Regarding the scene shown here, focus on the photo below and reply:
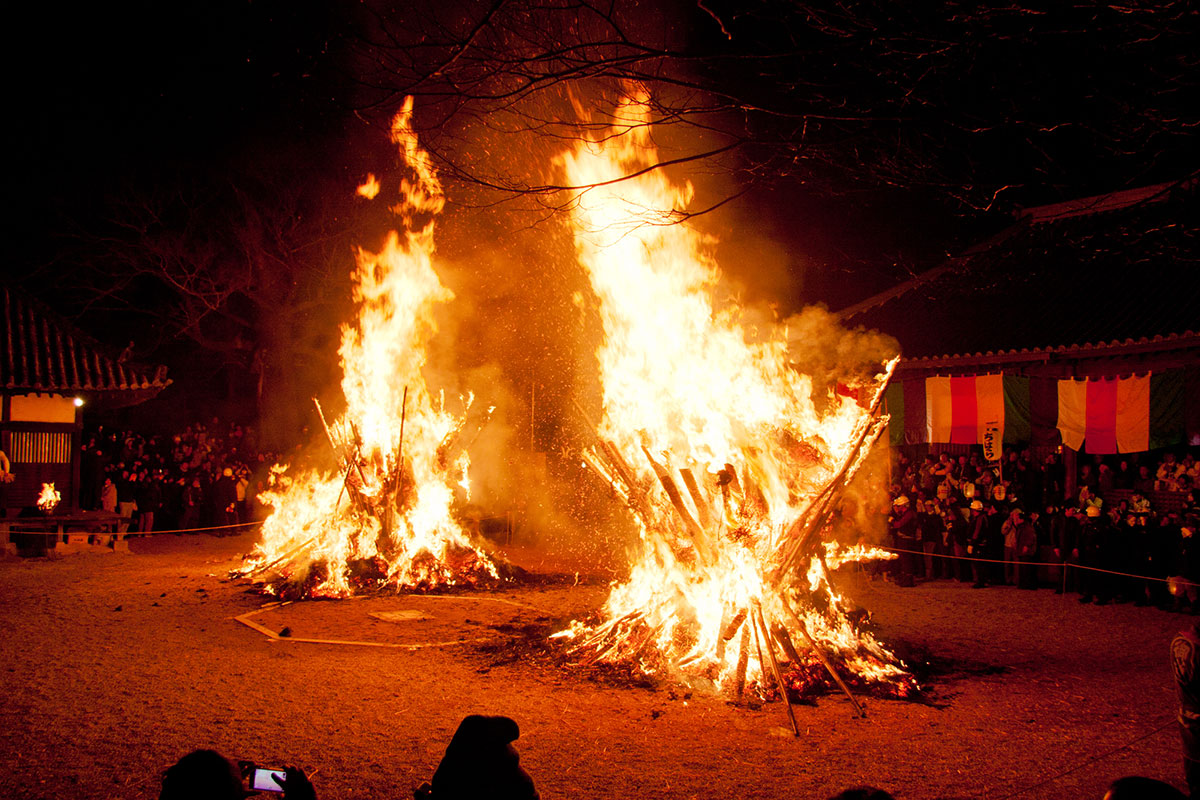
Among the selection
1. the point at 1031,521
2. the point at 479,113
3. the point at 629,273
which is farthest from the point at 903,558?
the point at 479,113

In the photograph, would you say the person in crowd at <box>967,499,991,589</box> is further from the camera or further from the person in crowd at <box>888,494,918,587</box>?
the camera

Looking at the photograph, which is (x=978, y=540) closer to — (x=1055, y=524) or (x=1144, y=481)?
(x=1055, y=524)

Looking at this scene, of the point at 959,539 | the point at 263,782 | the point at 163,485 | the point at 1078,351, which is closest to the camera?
the point at 263,782

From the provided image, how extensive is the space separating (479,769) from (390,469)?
10.4m

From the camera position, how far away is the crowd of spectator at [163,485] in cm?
1769

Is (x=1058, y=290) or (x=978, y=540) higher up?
(x=1058, y=290)

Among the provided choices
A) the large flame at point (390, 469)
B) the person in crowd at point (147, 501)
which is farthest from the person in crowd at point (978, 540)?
the person in crowd at point (147, 501)

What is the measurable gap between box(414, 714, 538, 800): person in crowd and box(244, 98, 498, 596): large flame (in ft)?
31.1

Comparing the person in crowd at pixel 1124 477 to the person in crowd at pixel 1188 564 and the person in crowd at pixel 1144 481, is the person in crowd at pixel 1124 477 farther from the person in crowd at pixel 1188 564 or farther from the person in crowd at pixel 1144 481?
the person in crowd at pixel 1188 564

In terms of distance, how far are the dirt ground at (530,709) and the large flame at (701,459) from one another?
2.27 ft

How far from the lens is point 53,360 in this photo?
16.4 m

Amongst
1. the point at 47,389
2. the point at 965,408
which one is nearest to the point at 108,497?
the point at 47,389

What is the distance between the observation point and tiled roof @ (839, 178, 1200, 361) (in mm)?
11531

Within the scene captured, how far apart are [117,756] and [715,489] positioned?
5215mm
